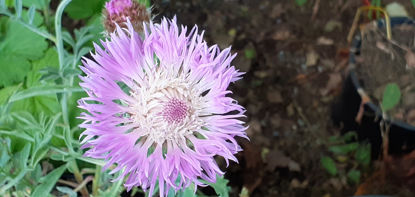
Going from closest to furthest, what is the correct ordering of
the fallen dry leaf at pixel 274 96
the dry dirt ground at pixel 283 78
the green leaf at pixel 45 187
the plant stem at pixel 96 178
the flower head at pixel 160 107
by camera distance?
the flower head at pixel 160 107 → the green leaf at pixel 45 187 → the plant stem at pixel 96 178 → the dry dirt ground at pixel 283 78 → the fallen dry leaf at pixel 274 96

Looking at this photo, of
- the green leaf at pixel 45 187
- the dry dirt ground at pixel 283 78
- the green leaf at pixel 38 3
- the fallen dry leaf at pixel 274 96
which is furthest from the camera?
the fallen dry leaf at pixel 274 96

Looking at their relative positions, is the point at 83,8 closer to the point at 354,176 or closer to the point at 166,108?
the point at 166,108

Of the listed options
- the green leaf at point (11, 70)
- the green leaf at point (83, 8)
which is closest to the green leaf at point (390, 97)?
the green leaf at point (83, 8)

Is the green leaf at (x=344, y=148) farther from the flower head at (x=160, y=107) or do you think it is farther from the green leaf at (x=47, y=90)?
the green leaf at (x=47, y=90)

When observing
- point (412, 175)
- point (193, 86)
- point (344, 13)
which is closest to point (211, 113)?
point (193, 86)

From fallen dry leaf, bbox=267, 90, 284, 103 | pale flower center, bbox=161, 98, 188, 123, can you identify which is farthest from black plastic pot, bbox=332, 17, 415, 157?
pale flower center, bbox=161, 98, 188, 123

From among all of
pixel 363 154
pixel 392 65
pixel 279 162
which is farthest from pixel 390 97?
pixel 279 162

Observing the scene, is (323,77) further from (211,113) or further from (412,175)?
(211,113)

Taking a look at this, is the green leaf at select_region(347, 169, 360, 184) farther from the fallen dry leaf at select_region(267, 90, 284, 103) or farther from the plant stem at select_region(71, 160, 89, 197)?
the plant stem at select_region(71, 160, 89, 197)
